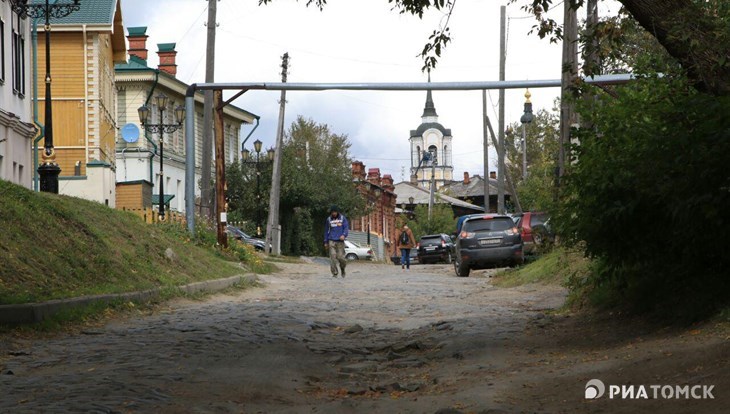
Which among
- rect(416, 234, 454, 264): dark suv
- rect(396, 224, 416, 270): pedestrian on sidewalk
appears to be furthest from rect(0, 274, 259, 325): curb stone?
rect(416, 234, 454, 264): dark suv

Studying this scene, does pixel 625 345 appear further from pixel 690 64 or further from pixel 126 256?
pixel 126 256

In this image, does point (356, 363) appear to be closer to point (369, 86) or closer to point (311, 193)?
point (369, 86)

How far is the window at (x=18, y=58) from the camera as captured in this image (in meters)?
31.7

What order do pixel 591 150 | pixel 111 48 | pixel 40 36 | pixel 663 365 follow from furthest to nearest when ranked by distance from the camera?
pixel 111 48 → pixel 40 36 → pixel 591 150 → pixel 663 365

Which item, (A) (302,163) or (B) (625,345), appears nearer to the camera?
(B) (625,345)

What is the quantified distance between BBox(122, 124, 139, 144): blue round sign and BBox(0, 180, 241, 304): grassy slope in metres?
34.6

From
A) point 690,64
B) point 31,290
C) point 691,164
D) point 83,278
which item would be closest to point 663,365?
point 691,164

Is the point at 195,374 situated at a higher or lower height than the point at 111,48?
lower

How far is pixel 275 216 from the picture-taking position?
52688mm

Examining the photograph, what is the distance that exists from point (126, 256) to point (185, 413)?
515 inches

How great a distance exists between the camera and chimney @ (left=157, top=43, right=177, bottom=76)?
2810 inches

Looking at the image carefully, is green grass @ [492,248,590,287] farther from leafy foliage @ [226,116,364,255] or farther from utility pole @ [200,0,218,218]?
leafy foliage @ [226,116,364,255]

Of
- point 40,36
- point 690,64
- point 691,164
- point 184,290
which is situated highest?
point 40,36

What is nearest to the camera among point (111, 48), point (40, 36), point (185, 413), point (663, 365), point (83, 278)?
point (185, 413)
